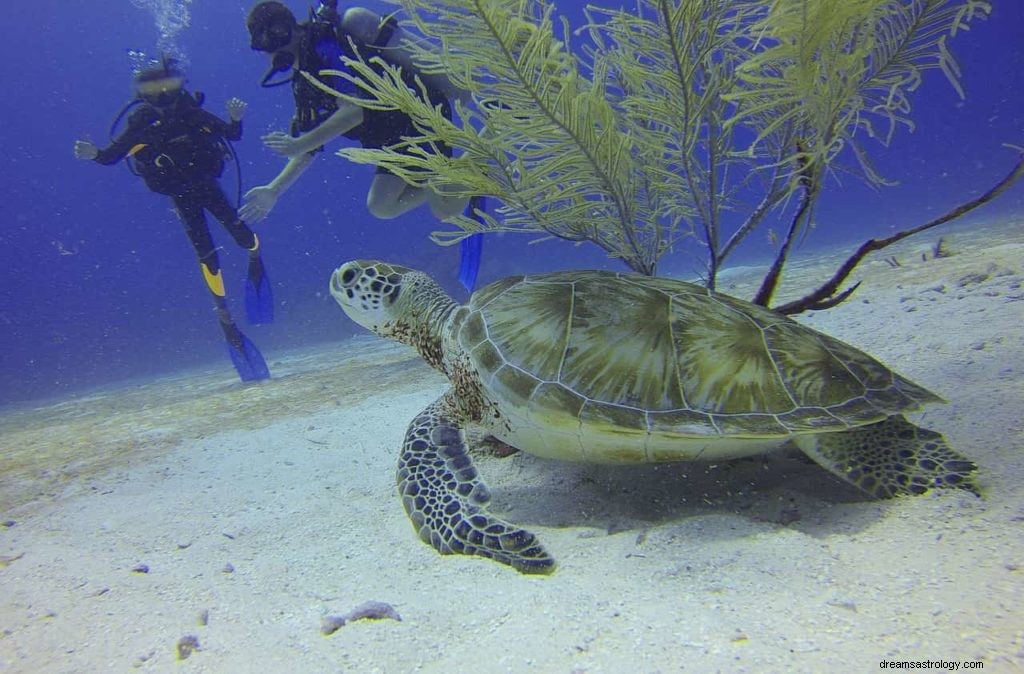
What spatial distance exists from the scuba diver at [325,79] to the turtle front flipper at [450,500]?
3.35m

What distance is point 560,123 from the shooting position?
3146mm

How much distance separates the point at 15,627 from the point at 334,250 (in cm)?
11105

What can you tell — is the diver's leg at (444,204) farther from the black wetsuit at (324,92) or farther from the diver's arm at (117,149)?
the diver's arm at (117,149)

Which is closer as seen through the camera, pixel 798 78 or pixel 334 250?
pixel 798 78

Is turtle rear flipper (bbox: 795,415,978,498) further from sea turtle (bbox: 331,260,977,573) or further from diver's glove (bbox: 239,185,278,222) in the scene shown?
diver's glove (bbox: 239,185,278,222)

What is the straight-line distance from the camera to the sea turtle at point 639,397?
2.35 m

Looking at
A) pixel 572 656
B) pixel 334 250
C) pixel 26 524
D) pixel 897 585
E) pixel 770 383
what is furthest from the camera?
pixel 334 250

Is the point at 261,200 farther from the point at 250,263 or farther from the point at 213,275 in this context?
the point at 213,275

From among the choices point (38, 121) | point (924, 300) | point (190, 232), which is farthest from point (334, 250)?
point (924, 300)

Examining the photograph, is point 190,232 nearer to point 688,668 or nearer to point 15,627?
point 15,627

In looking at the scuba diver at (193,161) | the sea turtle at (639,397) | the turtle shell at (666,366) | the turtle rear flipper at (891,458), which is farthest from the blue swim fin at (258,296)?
the turtle rear flipper at (891,458)

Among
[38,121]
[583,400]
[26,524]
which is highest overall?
[38,121]

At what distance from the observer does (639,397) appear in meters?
2.54

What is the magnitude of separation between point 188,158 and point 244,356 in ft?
11.3
